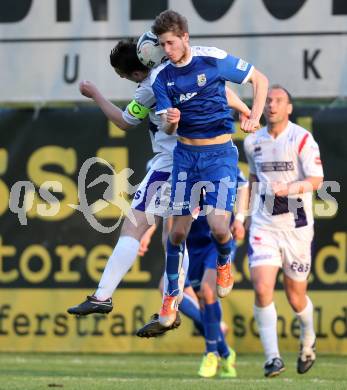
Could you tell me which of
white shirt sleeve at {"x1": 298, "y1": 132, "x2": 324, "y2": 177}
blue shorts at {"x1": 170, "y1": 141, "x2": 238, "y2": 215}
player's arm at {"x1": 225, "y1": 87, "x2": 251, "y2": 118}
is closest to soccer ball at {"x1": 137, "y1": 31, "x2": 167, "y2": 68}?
player's arm at {"x1": 225, "y1": 87, "x2": 251, "y2": 118}

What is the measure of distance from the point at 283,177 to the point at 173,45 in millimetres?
2763

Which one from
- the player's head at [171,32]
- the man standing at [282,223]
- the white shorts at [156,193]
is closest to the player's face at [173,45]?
the player's head at [171,32]

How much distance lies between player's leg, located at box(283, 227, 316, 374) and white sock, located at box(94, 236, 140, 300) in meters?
1.95

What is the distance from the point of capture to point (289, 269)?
35.0 feet

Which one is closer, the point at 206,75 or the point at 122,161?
the point at 206,75

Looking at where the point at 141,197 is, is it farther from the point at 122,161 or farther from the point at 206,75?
the point at 122,161

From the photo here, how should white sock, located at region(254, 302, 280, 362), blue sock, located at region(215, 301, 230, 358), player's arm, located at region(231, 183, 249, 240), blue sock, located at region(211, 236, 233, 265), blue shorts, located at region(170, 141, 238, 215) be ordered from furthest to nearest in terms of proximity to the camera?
1. blue sock, located at region(215, 301, 230, 358)
2. player's arm, located at region(231, 183, 249, 240)
3. white sock, located at region(254, 302, 280, 362)
4. blue sock, located at region(211, 236, 233, 265)
5. blue shorts, located at region(170, 141, 238, 215)

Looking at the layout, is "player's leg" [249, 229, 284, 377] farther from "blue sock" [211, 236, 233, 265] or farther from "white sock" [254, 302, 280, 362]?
"blue sock" [211, 236, 233, 265]

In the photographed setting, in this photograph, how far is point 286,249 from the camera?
35.1 feet

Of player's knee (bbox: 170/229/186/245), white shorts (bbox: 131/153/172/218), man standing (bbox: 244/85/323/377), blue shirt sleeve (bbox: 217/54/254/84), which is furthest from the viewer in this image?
man standing (bbox: 244/85/323/377)

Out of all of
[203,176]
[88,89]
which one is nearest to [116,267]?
[203,176]

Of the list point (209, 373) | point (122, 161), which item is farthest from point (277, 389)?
point (122, 161)

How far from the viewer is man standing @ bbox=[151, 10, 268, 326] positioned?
849 centimetres

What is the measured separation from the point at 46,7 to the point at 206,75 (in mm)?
4919
